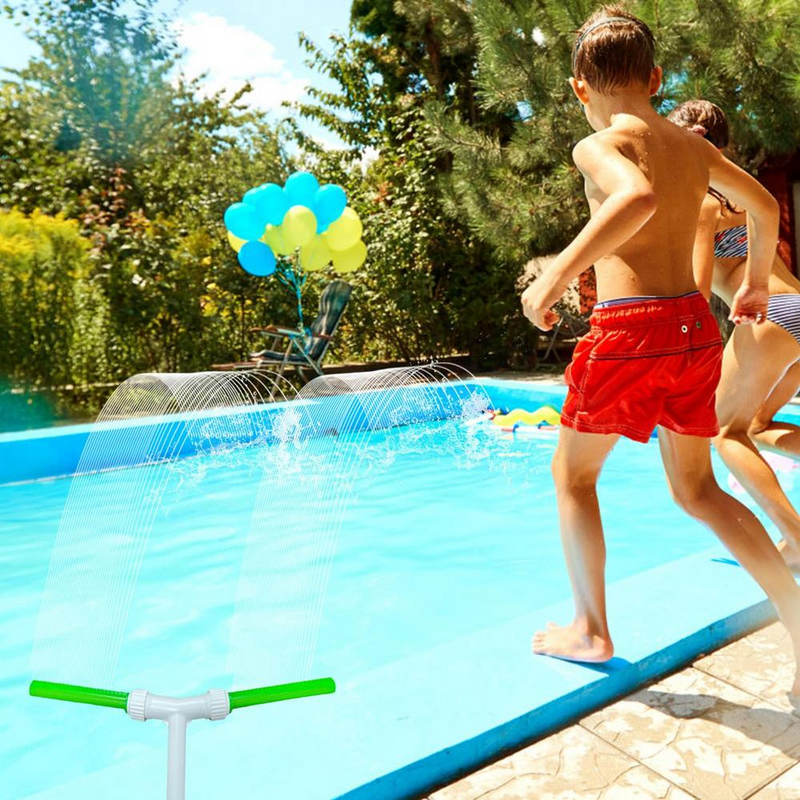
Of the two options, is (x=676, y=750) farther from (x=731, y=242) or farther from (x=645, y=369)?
(x=731, y=242)

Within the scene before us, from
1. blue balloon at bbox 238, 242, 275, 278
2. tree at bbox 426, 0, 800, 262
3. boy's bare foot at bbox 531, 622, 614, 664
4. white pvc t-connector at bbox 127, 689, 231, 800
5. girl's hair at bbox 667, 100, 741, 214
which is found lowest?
boy's bare foot at bbox 531, 622, 614, 664

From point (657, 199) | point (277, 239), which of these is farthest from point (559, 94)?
point (657, 199)

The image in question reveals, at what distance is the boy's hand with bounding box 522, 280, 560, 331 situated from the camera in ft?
4.94

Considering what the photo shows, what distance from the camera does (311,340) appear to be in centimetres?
782

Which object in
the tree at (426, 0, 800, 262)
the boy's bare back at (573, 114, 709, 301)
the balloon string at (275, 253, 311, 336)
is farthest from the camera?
the balloon string at (275, 253, 311, 336)

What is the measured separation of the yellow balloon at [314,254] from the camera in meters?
7.78

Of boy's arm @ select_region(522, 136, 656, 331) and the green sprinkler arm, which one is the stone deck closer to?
the green sprinkler arm

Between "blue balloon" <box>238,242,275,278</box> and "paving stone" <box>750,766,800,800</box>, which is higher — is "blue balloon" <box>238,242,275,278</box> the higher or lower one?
the higher one

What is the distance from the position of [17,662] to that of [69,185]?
8762 millimetres

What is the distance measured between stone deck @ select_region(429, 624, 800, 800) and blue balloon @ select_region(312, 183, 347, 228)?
654 centimetres

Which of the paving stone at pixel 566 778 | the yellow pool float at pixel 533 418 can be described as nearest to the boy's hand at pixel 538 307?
the paving stone at pixel 566 778

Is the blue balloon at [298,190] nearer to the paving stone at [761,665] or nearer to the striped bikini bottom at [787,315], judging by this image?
the striped bikini bottom at [787,315]

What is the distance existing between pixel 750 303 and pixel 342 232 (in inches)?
250

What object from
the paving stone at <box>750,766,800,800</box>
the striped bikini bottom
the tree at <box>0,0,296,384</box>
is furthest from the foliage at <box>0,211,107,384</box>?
the paving stone at <box>750,766,800,800</box>
